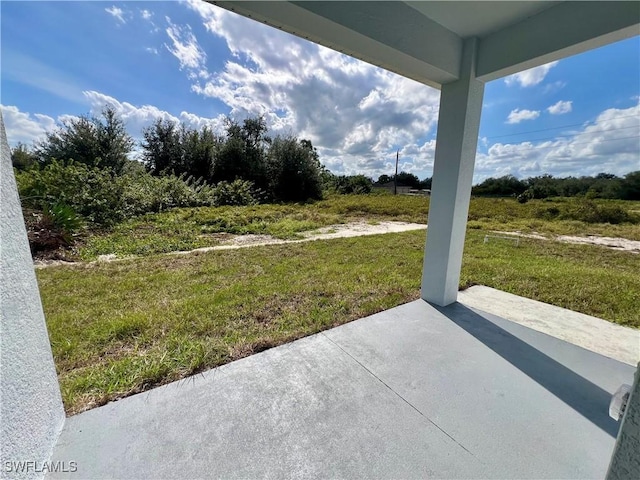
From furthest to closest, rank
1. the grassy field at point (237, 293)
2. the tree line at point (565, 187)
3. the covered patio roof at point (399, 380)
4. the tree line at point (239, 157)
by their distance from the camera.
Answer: the tree line at point (239, 157) → the tree line at point (565, 187) → the grassy field at point (237, 293) → the covered patio roof at point (399, 380)

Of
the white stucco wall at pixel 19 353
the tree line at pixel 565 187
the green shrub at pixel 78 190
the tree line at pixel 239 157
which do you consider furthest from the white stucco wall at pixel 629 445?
the tree line at pixel 239 157

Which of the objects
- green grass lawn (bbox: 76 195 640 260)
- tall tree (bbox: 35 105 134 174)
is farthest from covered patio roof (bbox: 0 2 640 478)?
tall tree (bbox: 35 105 134 174)

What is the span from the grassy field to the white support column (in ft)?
1.42

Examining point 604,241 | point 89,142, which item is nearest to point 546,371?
point 604,241

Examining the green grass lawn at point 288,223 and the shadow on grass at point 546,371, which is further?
the green grass lawn at point 288,223

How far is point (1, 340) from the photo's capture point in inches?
31.3

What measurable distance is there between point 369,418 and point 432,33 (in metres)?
2.45

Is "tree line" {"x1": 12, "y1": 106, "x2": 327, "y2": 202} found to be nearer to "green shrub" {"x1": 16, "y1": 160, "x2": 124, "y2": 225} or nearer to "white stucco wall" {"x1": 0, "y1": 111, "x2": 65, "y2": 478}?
"green shrub" {"x1": 16, "y1": 160, "x2": 124, "y2": 225}

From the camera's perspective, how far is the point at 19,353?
885 millimetres

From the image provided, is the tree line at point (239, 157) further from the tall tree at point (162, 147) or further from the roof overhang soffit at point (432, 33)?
the roof overhang soffit at point (432, 33)

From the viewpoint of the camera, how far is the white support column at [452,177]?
6.96 ft

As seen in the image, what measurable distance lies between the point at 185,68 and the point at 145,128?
9512 mm

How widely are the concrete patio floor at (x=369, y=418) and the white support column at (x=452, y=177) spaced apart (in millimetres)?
718

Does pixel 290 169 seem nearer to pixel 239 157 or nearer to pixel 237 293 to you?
pixel 239 157
